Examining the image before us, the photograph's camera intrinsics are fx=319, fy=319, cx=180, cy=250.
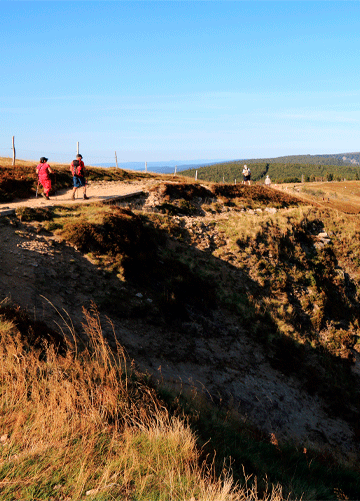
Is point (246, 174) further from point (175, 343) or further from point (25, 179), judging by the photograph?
point (175, 343)

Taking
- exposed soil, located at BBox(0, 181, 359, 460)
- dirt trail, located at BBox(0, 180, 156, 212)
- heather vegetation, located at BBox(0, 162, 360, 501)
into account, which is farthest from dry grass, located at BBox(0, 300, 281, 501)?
dirt trail, located at BBox(0, 180, 156, 212)

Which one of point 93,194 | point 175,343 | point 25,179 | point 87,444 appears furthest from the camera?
point 93,194

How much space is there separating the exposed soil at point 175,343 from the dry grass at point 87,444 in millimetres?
4252

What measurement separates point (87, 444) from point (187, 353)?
7.85m

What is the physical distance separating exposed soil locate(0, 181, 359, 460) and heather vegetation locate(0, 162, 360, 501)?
0.27 metres

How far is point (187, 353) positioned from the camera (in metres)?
11.4

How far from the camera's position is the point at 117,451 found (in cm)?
385

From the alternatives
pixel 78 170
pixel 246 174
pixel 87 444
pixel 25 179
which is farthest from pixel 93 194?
pixel 87 444

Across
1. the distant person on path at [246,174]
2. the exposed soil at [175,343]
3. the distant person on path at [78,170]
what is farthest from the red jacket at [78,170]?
the distant person on path at [246,174]

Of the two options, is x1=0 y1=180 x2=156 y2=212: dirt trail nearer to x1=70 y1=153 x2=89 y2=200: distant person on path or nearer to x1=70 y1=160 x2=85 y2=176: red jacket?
x1=70 y1=153 x2=89 y2=200: distant person on path

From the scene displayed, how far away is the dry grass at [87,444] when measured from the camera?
3262mm

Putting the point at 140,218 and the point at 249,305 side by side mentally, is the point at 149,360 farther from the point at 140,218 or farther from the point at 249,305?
the point at 140,218

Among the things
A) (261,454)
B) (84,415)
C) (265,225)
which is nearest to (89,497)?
(84,415)

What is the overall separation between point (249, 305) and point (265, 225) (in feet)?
25.6
